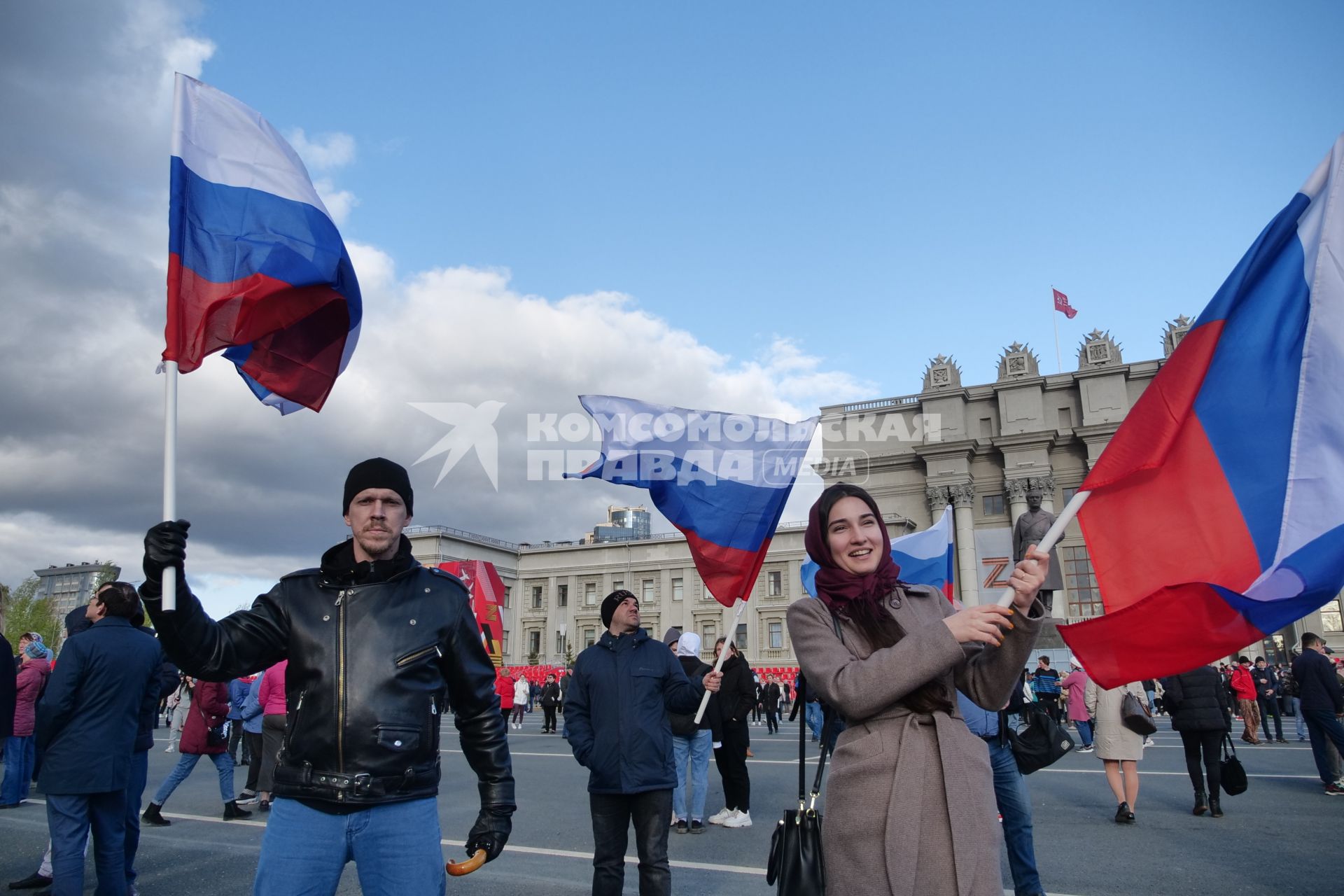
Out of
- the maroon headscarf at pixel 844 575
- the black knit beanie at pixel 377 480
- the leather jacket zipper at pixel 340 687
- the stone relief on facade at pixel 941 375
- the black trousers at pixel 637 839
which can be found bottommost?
the black trousers at pixel 637 839

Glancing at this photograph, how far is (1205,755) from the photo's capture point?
9.52 m

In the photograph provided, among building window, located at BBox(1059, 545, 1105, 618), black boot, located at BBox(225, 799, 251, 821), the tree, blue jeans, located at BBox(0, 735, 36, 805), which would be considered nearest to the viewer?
black boot, located at BBox(225, 799, 251, 821)

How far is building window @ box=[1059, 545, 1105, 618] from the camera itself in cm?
4678

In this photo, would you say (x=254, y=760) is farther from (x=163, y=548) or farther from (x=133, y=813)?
(x=163, y=548)

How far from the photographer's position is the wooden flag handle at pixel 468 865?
2945 mm

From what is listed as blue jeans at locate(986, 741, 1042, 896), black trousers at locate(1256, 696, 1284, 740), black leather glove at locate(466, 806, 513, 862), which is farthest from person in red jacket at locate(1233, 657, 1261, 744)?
black leather glove at locate(466, 806, 513, 862)

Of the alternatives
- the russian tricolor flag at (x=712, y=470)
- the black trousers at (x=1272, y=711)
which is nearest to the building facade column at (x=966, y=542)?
the black trousers at (x=1272, y=711)

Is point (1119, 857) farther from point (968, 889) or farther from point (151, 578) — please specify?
point (151, 578)

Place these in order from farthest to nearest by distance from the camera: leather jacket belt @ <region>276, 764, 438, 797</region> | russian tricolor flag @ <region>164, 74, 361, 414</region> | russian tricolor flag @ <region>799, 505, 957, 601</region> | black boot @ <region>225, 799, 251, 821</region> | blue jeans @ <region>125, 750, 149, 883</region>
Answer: russian tricolor flag @ <region>799, 505, 957, 601</region> < black boot @ <region>225, 799, 251, 821</region> < blue jeans @ <region>125, 750, 149, 883</region> < russian tricolor flag @ <region>164, 74, 361, 414</region> < leather jacket belt @ <region>276, 764, 438, 797</region>

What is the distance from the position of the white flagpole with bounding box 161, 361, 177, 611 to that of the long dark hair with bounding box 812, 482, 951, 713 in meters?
2.05

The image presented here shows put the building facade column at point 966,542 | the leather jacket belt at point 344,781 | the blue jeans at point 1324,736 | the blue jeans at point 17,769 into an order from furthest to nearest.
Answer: the building facade column at point 966,542, the blue jeans at point 1324,736, the blue jeans at point 17,769, the leather jacket belt at point 344,781

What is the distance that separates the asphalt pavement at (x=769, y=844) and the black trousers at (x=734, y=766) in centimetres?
35

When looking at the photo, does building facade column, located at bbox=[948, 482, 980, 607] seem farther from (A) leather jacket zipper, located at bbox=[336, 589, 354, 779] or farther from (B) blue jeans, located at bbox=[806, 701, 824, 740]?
(A) leather jacket zipper, located at bbox=[336, 589, 354, 779]

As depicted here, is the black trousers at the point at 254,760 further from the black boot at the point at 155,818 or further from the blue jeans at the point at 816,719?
the blue jeans at the point at 816,719
